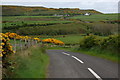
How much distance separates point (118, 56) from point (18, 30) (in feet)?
200

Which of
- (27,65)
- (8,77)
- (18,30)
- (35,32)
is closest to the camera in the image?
(8,77)

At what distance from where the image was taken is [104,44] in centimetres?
1958

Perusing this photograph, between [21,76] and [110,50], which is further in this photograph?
[110,50]

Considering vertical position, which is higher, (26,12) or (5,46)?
(26,12)

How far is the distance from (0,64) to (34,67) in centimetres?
172

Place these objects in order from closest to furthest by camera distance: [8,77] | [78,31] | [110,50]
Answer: [8,77] → [110,50] → [78,31]

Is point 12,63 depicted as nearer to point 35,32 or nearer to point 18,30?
point 18,30

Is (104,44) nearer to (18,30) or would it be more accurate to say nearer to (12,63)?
(12,63)

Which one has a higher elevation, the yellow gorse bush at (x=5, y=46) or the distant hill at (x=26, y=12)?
the distant hill at (x=26, y=12)

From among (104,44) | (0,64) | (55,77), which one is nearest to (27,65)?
(0,64)

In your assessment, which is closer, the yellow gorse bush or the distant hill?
the yellow gorse bush

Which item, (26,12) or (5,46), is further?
(26,12)

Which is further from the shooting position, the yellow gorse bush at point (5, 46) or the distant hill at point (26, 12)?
the distant hill at point (26, 12)

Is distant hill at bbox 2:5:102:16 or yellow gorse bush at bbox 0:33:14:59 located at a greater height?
distant hill at bbox 2:5:102:16
